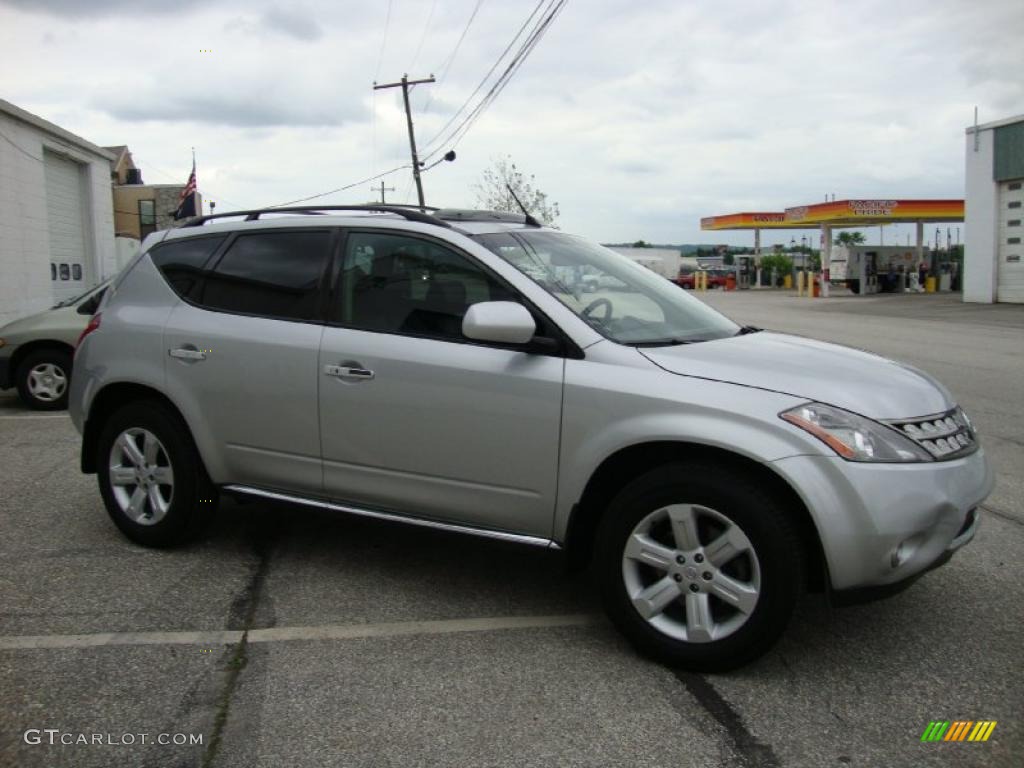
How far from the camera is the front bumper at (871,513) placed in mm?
3080

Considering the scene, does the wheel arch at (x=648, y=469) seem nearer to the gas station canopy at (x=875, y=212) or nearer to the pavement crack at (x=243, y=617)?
the pavement crack at (x=243, y=617)

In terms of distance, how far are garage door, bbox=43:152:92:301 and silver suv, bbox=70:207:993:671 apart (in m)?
18.6

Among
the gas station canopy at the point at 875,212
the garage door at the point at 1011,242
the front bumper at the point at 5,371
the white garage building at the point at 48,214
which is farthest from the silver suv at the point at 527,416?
the gas station canopy at the point at 875,212

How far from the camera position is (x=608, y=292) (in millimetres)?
4168

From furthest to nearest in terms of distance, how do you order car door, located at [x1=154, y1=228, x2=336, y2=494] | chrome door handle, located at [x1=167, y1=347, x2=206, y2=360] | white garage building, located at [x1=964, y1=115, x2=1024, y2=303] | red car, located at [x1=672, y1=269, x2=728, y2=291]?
red car, located at [x1=672, y1=269, x2=728, y2=291], white garage building, located at [x1=964, y1=115, x2=1024, y2=303], chrome door handle, located at [x1=167, y1=347, x2=206, y2=360], car door, located at [x1=154, y1=228, x2=336, y2=494]

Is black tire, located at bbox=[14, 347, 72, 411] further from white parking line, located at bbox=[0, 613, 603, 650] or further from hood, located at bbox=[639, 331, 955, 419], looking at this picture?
hood, located at bbox=[639, 331, 955, 419]

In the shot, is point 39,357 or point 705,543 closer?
point 705,543

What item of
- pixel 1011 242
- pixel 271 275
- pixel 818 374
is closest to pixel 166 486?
pixel 271 275

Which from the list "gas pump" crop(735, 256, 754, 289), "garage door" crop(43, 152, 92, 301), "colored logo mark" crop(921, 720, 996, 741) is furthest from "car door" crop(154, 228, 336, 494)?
"gas pump" crop(735, 256, 754, 289)

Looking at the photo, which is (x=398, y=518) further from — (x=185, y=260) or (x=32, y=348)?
(x=32, y=348)

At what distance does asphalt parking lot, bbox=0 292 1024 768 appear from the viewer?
9.39 ft

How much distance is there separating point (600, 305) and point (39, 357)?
8.16 m

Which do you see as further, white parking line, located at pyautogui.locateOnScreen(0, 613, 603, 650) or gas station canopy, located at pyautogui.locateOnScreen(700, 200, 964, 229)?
gas station canopy, located at pyautogui.locateOnScreen(700, 200, 964, 229)

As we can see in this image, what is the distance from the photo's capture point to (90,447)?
5051 mm
